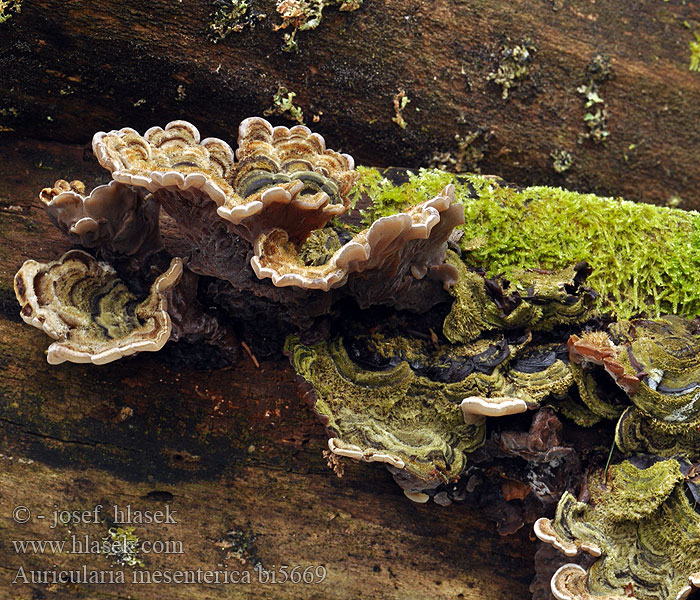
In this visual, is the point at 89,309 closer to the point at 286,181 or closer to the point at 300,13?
the point at 286,181

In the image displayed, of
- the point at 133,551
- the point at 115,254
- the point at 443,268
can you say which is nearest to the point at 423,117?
the point at 443,268

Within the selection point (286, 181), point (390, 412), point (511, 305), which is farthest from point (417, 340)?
point (286, 181)

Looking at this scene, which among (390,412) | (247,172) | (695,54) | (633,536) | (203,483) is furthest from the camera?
(695,54)

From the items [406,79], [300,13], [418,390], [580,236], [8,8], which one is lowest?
[418,390]

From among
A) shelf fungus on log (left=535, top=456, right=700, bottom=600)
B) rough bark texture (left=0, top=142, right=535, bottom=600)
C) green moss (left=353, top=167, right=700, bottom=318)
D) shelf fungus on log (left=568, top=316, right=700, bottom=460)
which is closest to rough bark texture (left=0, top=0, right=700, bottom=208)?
green moss (left=353, top=167, right=700, bottom=318)

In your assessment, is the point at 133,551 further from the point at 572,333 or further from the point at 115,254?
the point at 572,333

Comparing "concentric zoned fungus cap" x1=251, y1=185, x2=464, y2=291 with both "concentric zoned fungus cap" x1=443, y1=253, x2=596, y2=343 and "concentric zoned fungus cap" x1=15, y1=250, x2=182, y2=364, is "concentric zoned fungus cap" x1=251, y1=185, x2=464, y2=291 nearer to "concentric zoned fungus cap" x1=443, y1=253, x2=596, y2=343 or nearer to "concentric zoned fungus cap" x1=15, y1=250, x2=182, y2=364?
"concentric zoned fungus cap" x1=443, y1=253, x2=596, y2=343

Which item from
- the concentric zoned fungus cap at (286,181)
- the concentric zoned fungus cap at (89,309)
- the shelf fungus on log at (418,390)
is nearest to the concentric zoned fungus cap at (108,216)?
the concentric zoned fungus cap at (89,309)
